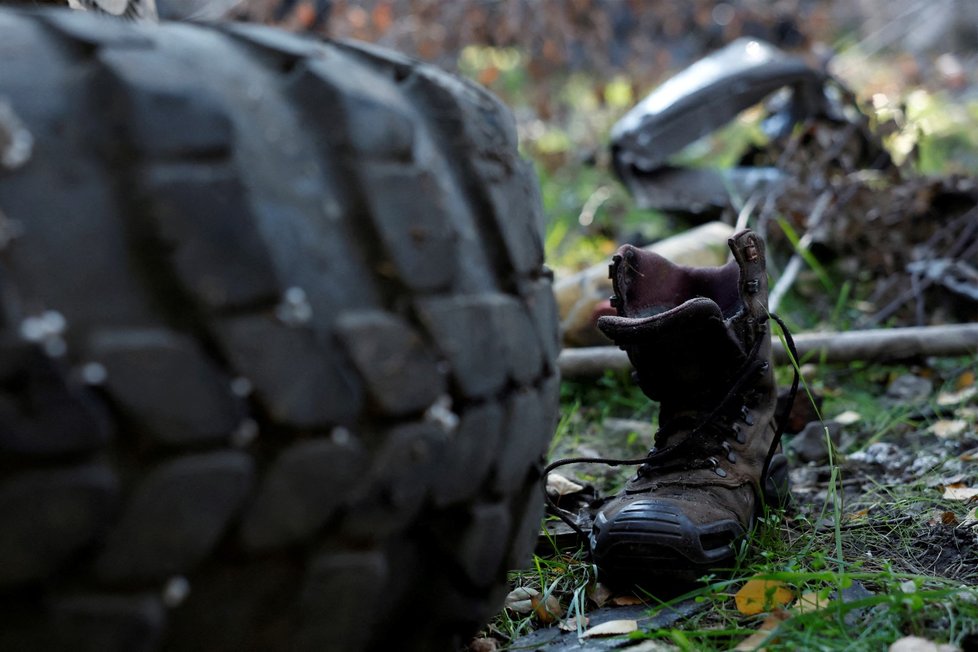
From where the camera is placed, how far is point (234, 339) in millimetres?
740

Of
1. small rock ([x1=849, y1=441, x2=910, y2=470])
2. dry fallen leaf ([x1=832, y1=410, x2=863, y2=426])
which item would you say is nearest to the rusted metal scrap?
dry fallen leaf ([x1=832, y1=410, x2=863, y2=426])

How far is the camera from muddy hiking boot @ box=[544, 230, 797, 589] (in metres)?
1.40

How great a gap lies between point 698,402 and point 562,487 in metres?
0.31

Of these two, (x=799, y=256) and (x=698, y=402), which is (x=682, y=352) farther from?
(x=799, y=256)

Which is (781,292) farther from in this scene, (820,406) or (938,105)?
(938,105)

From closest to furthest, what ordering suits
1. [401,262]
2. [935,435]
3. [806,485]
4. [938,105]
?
[401,262], [806,485], [935,435], [938,105]

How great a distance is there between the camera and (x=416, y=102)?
91 centimetres

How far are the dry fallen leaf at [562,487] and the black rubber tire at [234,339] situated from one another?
0.82 meters

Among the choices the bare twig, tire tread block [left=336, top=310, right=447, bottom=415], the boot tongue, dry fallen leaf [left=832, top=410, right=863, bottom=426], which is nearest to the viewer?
tire tread block [left=336, top=310, right=447, bottom=415]

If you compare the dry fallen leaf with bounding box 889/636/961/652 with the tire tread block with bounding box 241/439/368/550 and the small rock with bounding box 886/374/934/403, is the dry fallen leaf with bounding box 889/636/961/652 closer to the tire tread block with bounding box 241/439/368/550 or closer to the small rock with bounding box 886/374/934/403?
the tire tread block with bounding box 241/439/368/550

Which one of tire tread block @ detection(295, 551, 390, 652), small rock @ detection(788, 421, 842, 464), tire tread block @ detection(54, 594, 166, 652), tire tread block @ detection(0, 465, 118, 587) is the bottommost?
small rock @ detection(788, 421, 842, 464)

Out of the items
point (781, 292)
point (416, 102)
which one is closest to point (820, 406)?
point (781, 292)

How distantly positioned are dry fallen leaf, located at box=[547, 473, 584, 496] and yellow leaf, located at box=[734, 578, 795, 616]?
45 centimetres

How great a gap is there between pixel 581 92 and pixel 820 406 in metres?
4.71
